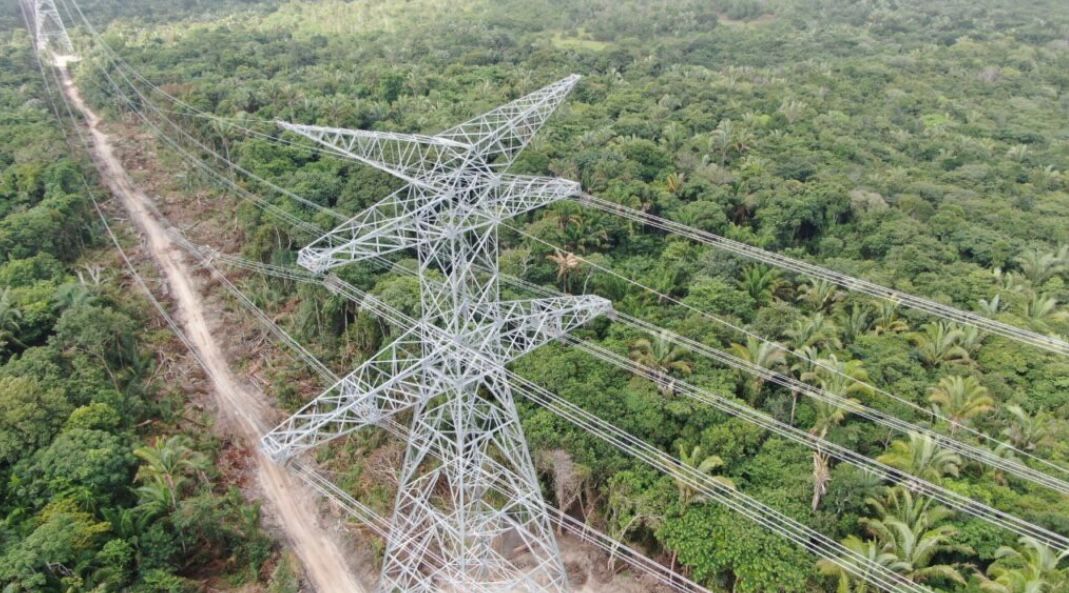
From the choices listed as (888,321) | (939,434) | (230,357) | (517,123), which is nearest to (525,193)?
(517,123)

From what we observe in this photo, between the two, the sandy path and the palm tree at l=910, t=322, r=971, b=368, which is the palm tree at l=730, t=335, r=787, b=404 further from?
the sandy path

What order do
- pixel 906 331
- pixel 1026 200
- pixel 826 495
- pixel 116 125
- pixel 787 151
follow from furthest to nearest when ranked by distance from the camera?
1. pixel 116 125
2. pixel 787 151
3. pixel 1026 200
4. pixel 906 331
5. pixel 826 495

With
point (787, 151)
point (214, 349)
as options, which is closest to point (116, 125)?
point (214, 349)

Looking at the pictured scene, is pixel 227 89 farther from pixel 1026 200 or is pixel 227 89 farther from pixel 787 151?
pixel 1026 200

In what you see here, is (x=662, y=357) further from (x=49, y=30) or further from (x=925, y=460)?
(x=49, y=30)

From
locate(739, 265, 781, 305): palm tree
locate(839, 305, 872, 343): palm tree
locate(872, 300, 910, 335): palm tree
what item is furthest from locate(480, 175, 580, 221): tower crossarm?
locate(872, 300, 910, 335): palm tree

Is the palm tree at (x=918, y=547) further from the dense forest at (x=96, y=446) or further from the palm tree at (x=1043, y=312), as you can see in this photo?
the dense forest at (x=96, y=446)
